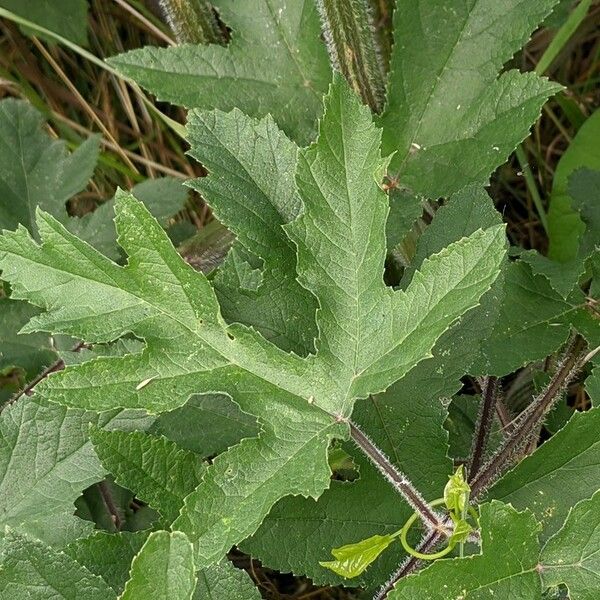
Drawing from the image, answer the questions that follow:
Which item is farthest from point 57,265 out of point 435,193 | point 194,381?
point 435,193

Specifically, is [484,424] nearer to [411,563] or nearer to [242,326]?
[411,563]

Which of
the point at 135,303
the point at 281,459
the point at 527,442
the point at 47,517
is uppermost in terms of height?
the point at 135,303

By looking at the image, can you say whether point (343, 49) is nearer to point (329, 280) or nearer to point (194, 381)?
point (329, 280)

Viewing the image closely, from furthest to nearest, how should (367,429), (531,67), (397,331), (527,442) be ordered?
(531,67)
(527,442)
(367,429)
(397,331)

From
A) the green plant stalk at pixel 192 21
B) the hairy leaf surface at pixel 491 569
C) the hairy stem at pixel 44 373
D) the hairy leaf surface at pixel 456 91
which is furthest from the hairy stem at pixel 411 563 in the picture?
the green plant stalk at pixel 192 21

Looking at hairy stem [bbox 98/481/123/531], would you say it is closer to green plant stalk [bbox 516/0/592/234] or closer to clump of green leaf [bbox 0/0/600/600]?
clump of green leaf [bbox 0/0/600/600]

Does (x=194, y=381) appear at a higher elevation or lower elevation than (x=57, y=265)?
lower
